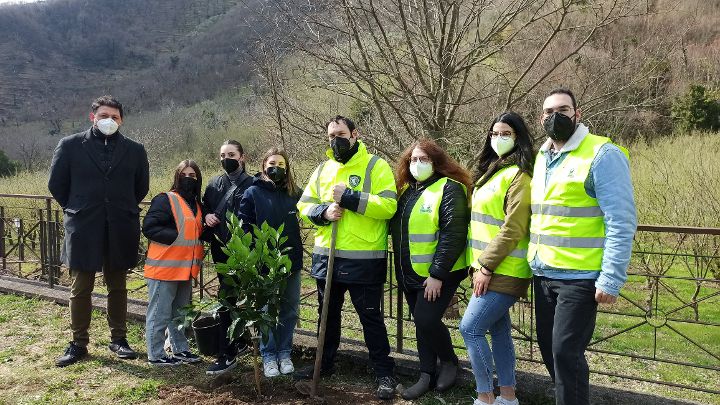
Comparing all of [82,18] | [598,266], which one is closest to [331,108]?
[598,266]

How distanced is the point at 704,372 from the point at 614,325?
181 centimetres

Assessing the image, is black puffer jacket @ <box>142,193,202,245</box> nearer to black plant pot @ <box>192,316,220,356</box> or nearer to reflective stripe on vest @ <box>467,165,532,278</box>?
black plant pot @ <box>192,316,220,356</box>

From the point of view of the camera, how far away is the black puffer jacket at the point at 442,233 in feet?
10.3

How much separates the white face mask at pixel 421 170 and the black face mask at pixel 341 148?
0.46 meters

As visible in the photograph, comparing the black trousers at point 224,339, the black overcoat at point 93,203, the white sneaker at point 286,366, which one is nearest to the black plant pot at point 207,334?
the black trousers at point 224,339

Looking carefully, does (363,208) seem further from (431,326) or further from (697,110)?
(697,110)

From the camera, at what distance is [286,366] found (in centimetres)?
386

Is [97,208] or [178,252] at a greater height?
[97,208]

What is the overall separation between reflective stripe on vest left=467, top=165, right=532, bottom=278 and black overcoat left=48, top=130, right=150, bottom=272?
2766 millimetres

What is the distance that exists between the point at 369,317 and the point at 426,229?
29.2 inches

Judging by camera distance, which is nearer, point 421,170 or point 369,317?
point 421,170

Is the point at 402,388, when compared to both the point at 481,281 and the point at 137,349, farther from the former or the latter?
the point at 137,349

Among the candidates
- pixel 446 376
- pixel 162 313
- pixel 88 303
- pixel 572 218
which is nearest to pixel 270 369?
pixel 162 313

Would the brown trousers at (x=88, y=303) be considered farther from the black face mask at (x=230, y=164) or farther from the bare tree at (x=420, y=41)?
the bare tree at (x=420, y=41)
